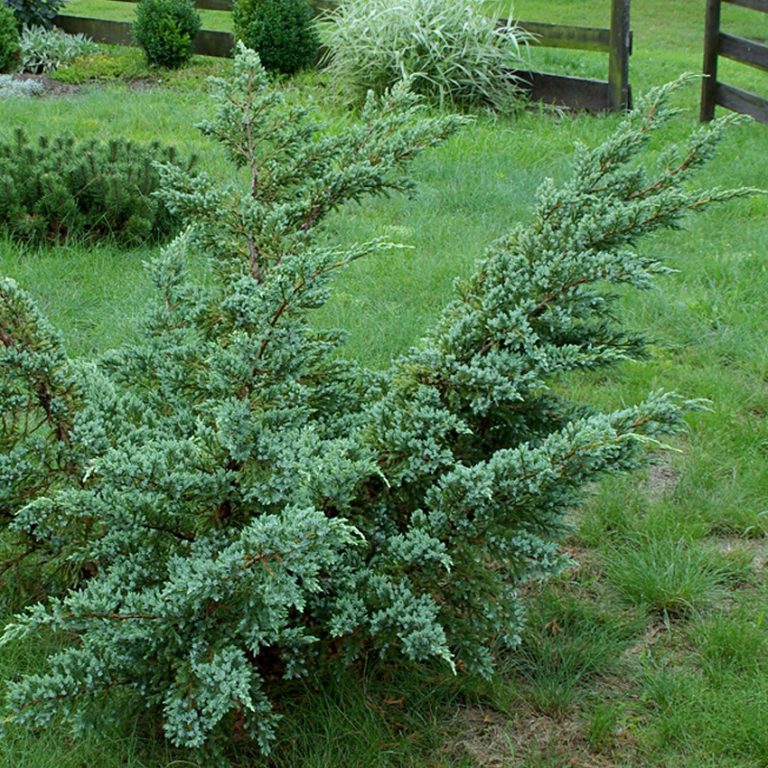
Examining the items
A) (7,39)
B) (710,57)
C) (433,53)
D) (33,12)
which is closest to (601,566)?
(433,53)

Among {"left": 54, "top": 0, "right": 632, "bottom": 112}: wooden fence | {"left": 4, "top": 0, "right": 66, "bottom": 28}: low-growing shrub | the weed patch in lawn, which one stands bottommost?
the weed patch in lawn

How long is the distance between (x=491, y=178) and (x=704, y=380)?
11.2 feet

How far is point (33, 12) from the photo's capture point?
1323 centimetres

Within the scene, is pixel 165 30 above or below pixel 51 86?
above

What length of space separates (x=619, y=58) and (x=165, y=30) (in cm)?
530

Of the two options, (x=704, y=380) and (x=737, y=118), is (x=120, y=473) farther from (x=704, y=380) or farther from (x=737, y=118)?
(x=704, y=380)

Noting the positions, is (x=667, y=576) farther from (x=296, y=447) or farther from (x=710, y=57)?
(x=710, y=57)

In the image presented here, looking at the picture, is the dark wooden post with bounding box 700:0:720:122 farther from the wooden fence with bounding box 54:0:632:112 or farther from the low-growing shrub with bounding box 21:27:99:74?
the low-growing shrub with bounding box 21:27:99:74

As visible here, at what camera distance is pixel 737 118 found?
2.66 meters

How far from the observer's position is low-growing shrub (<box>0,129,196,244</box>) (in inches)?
230

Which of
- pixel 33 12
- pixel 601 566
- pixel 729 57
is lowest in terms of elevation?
pixel 601 566

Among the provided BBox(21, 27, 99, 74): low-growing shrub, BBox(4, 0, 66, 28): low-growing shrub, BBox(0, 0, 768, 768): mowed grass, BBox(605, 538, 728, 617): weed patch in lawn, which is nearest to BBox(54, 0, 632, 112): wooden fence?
BBox(0, 0, 768, 768): mowed grass

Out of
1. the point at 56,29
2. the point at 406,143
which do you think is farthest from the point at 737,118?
the point at 56,29

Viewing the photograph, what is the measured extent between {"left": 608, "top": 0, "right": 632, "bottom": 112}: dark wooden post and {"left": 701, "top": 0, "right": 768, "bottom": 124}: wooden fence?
2.76 ft
